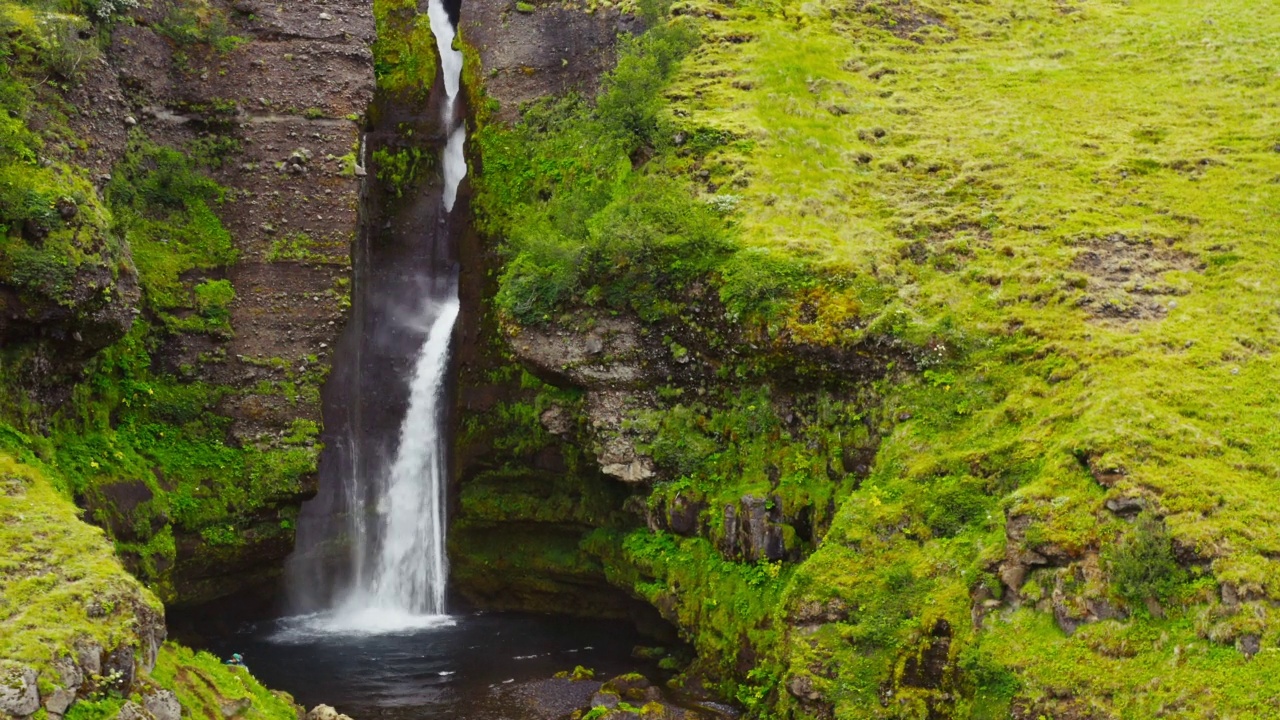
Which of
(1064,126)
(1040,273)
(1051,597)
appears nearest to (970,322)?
(1040,273)

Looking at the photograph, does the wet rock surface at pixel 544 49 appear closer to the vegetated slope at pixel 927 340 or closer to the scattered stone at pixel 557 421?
the vegetated slope at pixel 927 340

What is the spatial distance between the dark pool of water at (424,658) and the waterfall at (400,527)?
0.96 m

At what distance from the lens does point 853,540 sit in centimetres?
1661

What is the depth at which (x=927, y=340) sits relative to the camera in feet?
61.2

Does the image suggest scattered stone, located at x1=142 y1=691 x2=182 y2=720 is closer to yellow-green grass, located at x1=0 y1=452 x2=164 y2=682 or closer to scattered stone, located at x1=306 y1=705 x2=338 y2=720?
yellow-green grass, located at x1=0 y1=452 x2=164 y2=682

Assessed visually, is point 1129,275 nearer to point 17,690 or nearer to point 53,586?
point 53,586

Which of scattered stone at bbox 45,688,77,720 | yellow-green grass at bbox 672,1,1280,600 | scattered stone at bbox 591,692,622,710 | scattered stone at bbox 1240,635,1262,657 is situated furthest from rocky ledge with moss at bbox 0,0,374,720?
scattered stone at bbox 1240,635,1262,657

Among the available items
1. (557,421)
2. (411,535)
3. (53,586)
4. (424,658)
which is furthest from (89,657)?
(411,535)

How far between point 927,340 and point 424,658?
39.1 ft

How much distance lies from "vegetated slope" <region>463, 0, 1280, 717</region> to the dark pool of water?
87.7 inches

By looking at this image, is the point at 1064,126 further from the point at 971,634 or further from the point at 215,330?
the point at 215,330

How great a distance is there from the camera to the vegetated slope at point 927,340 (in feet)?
45.5

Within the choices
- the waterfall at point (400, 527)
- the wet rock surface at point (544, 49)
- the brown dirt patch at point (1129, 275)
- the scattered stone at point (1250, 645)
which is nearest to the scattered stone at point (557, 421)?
the waterfall at point (400, 527)

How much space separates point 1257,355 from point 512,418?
15219mm
